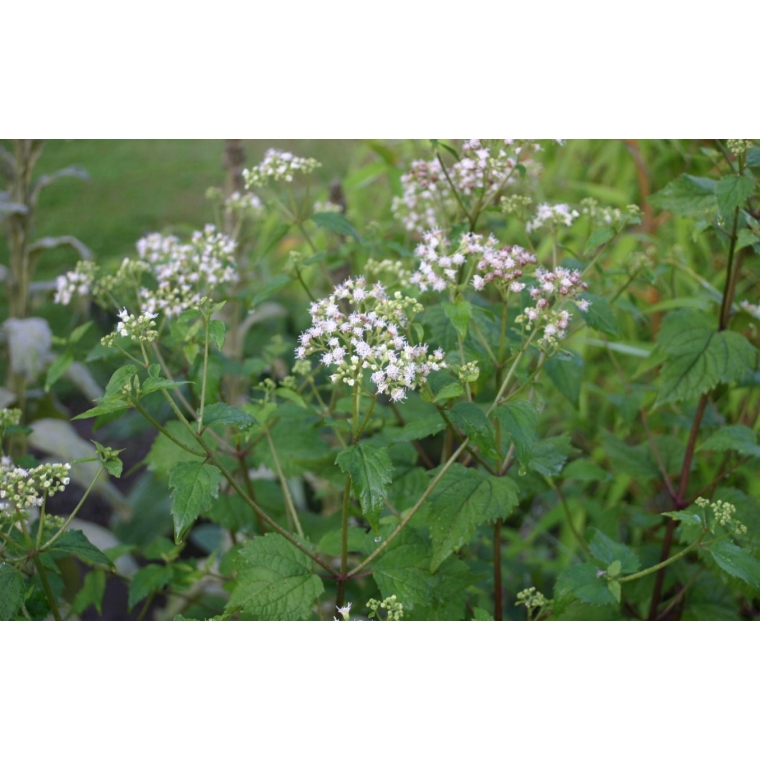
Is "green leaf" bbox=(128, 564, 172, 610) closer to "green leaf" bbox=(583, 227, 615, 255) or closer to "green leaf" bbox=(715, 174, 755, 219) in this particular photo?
"green leaf" bbox=(583, 227, 615, 255)

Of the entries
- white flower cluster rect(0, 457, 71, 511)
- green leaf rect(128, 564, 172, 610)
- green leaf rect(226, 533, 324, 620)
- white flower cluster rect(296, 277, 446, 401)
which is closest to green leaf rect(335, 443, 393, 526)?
white flower cluster rect(296, 277, 446, 401)

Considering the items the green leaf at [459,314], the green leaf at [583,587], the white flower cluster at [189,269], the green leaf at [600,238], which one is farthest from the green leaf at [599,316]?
the white flower cluster at [189,269]

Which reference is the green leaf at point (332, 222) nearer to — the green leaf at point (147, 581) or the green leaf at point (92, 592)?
the green leaf at point (147, 581)

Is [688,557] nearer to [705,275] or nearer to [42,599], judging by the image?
[705,275]

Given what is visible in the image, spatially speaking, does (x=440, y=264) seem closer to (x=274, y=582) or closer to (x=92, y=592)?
(x=274, y=582)

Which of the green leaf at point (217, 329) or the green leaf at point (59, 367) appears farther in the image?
the green leaf at point (59, 367)

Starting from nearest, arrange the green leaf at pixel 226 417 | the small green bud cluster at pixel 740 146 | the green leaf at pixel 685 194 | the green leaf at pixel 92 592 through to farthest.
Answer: the green leaf at pixel 226 417 → the small green bud cluster at pixel 740 146 → the green leaf at pixel 685 194 → the green leaf at pixel 92 592
